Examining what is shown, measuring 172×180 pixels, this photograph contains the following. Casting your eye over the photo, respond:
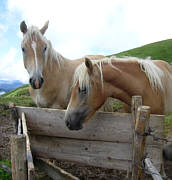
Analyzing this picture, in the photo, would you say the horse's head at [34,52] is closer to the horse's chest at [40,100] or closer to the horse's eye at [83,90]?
the horse's chest at [40,100]

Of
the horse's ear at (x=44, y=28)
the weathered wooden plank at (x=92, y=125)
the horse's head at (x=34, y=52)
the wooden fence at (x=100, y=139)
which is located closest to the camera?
the wooden fence at (x=100, y=139)

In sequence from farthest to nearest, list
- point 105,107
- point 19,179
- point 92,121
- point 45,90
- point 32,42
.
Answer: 1. point 105,107
2. point 45,90
3. point 32,42
4. point 92,121
5. point 19,179

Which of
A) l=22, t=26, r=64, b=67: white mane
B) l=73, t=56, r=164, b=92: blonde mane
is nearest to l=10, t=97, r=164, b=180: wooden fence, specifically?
l=73, t=56, r=164, b=92: blonde mane

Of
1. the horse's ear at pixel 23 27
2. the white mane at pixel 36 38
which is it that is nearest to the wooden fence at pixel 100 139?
the white mane at pixel 36 38

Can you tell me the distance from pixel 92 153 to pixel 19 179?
1.22m

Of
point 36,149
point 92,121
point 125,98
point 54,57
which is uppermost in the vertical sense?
point 54,57

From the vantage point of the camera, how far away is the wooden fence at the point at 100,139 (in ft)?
6.57

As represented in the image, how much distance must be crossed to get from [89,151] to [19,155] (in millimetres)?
1308

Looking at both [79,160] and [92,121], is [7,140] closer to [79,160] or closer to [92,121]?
[79,160]

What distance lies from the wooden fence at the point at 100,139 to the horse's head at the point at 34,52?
84cm

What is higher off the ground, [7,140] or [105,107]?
[105,107]

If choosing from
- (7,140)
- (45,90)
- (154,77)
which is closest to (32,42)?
(45,90)

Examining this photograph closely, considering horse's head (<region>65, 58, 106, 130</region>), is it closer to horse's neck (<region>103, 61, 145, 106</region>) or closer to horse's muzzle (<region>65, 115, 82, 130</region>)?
horse's muzzle (<region>65, 115, 82, 130</region>)

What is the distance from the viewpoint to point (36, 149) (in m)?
3.09
